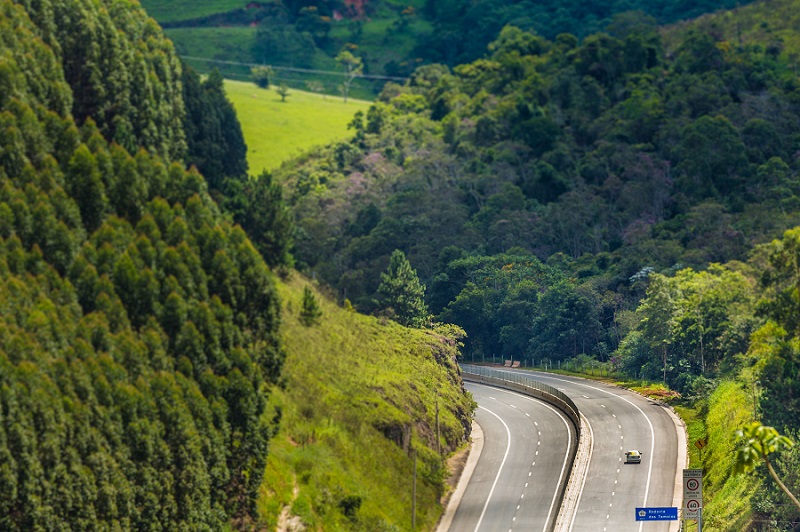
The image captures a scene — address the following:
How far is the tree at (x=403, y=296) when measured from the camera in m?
→ 147

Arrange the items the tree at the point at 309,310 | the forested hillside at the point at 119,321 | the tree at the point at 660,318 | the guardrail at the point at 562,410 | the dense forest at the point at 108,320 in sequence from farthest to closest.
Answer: the tree at the point at 660,318 → the tree at the point at 309,310 → the guardrail at the point at 562,410 → the forested hillside at the point at 119,321 → the dense forest at the point at 108,320

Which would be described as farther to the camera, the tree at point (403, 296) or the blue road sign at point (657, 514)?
the tree at point (403, 296)

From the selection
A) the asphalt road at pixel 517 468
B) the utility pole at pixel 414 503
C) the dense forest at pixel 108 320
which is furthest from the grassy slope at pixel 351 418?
the dense forest at pixel 108 320

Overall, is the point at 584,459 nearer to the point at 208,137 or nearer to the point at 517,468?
the point at 517,468

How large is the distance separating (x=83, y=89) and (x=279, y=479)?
28559 millimetres

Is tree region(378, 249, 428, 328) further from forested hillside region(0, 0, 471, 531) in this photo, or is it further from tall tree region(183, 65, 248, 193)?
forested hillside region(0, 0, 471, 531)

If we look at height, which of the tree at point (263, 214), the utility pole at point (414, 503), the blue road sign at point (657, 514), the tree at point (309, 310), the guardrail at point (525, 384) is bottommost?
the guardrail at point (525, 384)

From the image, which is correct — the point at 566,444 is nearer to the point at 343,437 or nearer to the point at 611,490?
the point at 611,490

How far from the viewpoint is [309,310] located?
107 meters

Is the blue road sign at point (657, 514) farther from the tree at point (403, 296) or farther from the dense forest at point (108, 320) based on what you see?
the tree at point (403, 296)

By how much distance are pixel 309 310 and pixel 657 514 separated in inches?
1149

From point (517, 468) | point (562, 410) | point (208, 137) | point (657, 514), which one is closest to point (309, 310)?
point (517, 468)

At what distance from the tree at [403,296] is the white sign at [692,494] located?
5823 centimetres

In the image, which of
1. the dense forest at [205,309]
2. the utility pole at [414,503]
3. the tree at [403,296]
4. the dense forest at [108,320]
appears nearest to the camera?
the dense forest at [108,320]
